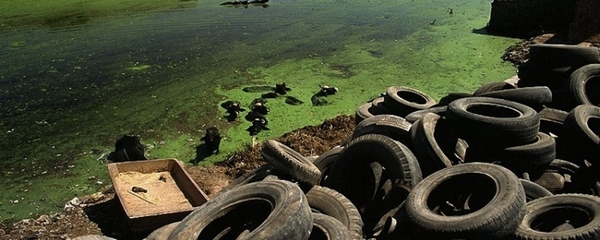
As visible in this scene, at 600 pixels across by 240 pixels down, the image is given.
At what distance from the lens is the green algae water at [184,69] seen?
7.52 metres

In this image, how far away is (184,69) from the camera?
36.2 ft

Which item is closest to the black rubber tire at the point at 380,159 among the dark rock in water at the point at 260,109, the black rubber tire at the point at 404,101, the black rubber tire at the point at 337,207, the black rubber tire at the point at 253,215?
the black rubber tire at the point at 337,207

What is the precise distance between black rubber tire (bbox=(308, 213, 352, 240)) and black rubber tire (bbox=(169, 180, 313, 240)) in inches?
7.6

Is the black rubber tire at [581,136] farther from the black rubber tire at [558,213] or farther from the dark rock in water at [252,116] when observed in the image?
the dark rock in water at [252,116]

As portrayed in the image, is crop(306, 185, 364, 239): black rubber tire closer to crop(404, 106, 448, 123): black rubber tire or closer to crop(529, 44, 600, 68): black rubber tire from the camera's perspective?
crop(404, 106, 448, 123): black rubber tire

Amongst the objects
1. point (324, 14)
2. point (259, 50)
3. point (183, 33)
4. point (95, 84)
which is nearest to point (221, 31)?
point (183, 33)

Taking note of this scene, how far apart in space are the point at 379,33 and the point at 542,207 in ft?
31.3

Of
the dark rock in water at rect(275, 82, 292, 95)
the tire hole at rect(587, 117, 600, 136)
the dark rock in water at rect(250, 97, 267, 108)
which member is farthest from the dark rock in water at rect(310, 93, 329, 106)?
the tire hole at rect(587, 117, 600, 136)

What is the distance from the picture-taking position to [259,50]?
40.5 feet

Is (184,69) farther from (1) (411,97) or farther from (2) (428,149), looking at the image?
(2) (428,149)

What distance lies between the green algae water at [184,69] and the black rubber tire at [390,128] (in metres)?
2.24

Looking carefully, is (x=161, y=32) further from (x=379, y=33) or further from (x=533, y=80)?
(x=533, y=80)

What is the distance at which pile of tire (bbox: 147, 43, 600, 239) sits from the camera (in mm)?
3963

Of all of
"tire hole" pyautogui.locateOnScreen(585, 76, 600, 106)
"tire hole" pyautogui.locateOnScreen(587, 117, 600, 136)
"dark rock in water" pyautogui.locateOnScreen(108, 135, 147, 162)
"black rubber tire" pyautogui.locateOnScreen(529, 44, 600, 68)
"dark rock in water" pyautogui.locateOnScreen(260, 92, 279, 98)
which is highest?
"black rubber tire" pyautogui.locateOnScreen(529, 44, 600, 68)
